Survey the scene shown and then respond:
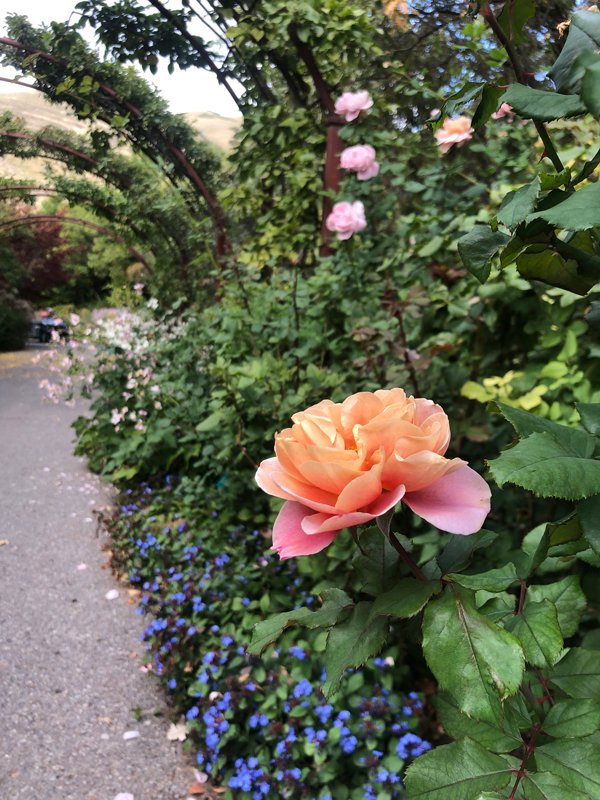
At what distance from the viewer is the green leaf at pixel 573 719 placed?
16.6 inches

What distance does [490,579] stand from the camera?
396 millimetres

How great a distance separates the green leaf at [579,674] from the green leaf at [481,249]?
1.06 ft

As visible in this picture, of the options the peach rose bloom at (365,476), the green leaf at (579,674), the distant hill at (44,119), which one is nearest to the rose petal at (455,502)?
the peach rose bloom at (365,476)

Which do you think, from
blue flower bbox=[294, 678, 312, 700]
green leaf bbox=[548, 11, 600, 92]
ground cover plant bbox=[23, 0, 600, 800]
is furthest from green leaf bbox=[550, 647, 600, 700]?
blue flower bbox=[294, 678, 312, 700]

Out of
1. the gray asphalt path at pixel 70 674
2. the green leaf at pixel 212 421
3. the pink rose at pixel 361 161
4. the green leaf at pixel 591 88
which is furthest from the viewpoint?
the pink rose at pixel 361 161

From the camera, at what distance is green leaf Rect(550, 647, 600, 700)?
18.9 inches

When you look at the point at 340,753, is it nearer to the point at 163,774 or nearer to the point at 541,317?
the point at 163,774

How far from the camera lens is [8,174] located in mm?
7449

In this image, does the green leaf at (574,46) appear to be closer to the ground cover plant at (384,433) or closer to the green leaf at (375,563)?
the ground cover plant at (384,433)

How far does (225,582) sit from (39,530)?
1.69 meters

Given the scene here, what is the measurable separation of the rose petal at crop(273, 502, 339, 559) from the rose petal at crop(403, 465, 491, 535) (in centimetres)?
6

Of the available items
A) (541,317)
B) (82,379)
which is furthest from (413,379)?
(82,379)

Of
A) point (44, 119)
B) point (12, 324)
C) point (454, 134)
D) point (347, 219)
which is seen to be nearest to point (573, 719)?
point (454, 134)

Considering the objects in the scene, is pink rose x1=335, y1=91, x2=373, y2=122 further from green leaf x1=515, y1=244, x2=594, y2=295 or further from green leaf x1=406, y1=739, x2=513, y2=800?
green leaf x1=406, y1=739, x2=513, y2=800
